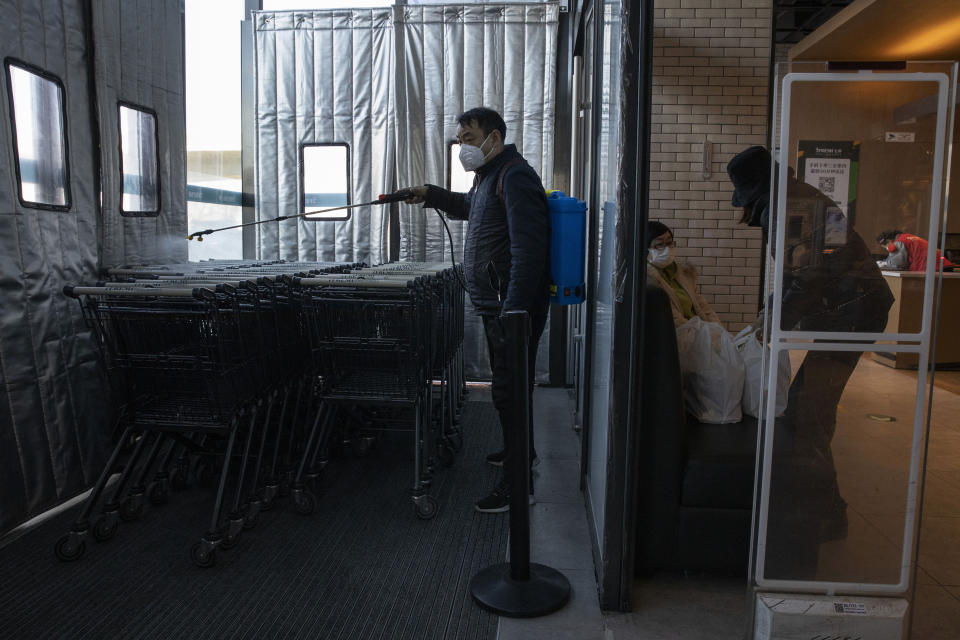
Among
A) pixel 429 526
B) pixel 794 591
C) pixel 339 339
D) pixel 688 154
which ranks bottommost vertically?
pixel 429 526

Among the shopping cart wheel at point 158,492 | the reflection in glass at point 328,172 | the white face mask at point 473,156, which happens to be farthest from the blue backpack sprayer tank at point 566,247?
the reflection in glass at point 328,172

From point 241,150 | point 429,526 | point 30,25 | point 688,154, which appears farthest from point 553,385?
point 30,25

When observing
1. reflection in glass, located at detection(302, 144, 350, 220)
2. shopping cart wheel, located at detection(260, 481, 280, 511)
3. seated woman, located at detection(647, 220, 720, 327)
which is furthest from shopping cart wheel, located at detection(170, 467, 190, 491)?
reflection in glass, located at detection(302, 144, 350, 220)

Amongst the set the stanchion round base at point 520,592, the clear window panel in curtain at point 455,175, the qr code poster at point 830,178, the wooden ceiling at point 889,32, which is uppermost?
the wooden ceiling at point 889,32

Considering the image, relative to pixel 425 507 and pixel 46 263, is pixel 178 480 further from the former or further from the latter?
pixel 425 507

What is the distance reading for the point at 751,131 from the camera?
5566 mm

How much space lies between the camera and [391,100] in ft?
18.8

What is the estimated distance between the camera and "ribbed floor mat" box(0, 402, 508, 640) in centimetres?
234

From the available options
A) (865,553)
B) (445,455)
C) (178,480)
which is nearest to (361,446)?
(445,455)

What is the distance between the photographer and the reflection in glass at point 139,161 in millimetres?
3836

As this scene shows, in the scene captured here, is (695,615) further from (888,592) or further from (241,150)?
(241,150)

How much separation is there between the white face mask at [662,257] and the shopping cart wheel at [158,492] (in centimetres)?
278

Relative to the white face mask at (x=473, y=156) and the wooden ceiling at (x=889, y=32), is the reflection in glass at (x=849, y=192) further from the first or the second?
the wooden ceiling at (x=889, y=32)

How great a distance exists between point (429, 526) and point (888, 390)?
1962mm
